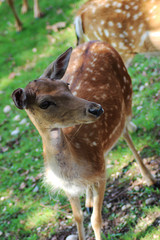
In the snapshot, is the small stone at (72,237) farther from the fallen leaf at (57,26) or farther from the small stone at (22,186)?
the fallen leaf at (57,26)

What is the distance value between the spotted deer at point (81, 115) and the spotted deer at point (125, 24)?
0.84 metres

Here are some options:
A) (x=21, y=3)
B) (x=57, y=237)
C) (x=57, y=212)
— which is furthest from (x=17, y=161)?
(x=21, y=3)

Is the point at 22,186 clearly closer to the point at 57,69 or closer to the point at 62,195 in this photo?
the point at 62,195

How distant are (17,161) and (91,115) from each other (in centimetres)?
294

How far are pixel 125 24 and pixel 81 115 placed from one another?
2.41 metres

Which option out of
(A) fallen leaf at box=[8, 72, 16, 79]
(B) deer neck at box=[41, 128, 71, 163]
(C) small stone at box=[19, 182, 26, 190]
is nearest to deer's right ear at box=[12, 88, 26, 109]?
(B) deer neck at box=[41, 128, 71, 163]

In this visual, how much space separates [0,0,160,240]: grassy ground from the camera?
3139 millimetres

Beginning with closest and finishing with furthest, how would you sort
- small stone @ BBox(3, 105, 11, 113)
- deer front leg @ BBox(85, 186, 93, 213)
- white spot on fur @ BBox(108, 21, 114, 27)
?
deer front leg @ BBox(85, 186, 93, 213) → white spot on fur @ BBox(108, 21, 114, 27) → small stone @ BBox(3, 105, 11, 113)

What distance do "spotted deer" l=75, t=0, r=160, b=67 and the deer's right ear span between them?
2.41 metres

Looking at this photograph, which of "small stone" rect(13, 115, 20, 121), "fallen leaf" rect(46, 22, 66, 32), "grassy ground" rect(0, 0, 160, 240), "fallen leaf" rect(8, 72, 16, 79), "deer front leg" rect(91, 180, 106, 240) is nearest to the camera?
"deer front leg" rect(91, 180, 106, 240)

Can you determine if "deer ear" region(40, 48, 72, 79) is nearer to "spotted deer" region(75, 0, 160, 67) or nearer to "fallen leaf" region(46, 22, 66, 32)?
"spotted deer" region(75, 0, 160, 67)

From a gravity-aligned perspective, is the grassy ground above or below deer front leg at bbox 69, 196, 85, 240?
below

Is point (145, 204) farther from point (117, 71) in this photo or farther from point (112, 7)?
point (112, 7)

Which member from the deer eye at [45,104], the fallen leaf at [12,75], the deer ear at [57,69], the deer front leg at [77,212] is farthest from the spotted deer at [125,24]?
the fallen leaf at [12,75]
